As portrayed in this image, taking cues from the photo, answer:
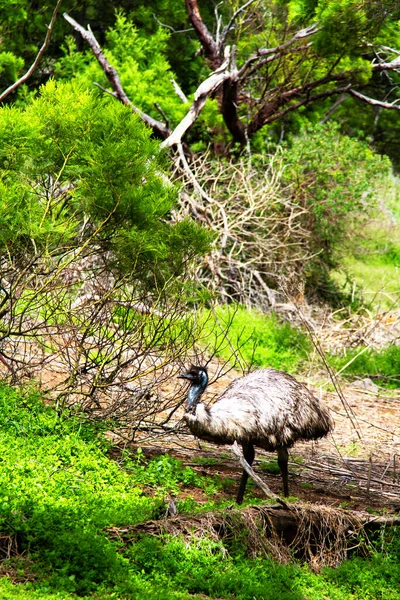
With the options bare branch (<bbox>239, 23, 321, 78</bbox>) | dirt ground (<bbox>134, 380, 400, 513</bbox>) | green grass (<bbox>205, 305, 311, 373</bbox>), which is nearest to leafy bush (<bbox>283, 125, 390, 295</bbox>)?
bare branch (<bbox>239, 23, 321, 78</bbox>)

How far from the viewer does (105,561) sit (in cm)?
546

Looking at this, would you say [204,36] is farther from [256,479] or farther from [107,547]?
[107,547]

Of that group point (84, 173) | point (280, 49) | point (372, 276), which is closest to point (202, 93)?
point (280, 49)

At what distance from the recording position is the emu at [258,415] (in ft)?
21.6

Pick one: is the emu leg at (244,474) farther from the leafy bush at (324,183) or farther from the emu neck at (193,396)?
A: the leafy bush at (324,183)

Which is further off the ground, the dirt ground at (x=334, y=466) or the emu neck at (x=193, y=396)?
the emu neck at (x=193, y=396)

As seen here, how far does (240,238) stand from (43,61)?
751 centimetres

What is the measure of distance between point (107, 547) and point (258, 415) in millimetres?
1721

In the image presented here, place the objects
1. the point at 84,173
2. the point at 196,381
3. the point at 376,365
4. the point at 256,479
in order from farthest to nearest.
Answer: the point at 376,365 → the point at 84,173 → the point at 196,381 → the point at 256,479

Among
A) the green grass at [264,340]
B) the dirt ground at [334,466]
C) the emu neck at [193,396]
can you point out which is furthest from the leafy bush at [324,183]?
the emu neck at [193,396]

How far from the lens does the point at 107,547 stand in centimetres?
560

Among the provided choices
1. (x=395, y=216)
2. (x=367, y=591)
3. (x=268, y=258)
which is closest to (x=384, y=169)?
(x=268, y=258)

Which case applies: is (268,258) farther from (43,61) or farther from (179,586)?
(179,586)

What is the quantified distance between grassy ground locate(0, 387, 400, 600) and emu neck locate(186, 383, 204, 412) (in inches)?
29.9
